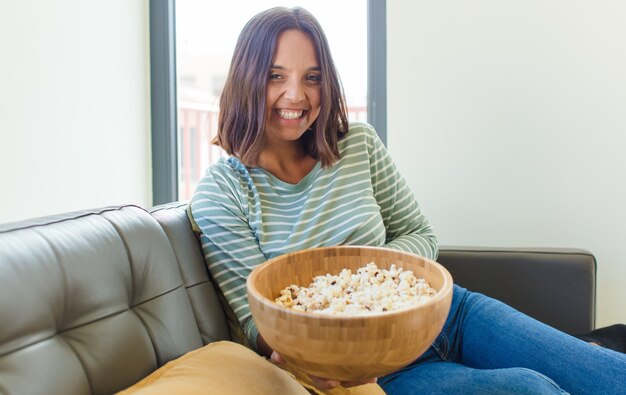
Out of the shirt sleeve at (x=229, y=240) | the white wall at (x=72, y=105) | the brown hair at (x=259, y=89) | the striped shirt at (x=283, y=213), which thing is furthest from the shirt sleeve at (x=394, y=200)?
the white wall at (x=72, y=105)

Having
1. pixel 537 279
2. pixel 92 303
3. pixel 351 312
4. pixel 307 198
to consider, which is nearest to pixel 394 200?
pixel 307 198

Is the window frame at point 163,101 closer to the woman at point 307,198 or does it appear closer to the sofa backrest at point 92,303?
the woman at point 307,198

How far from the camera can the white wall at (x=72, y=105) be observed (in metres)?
1.26

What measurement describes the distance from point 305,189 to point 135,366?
0.53 meters

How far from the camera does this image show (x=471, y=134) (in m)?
1.62

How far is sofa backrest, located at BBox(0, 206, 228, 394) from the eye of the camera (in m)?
0.64

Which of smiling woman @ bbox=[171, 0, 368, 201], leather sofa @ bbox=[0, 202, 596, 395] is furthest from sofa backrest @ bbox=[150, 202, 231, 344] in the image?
smiling woman @ bbox=[171, 0, 368, 201]

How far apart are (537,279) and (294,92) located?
A: 0.86 metres

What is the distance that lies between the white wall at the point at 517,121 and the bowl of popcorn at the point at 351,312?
96 centimetres

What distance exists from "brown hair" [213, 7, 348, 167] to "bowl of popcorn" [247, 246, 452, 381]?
416mm

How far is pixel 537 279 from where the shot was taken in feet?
4.44

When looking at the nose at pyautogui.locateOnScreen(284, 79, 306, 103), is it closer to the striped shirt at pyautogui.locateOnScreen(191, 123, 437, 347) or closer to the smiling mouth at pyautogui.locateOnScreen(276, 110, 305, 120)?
the smiling mouth at pyautogui.locateOnScreen(276, 110, 305, 120)

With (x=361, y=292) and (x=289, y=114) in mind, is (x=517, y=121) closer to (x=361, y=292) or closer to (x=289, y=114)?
(x=289, y=114)

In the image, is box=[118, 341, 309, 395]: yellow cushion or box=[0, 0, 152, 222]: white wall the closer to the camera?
box=[118, 341, 309, 395]: yellow cushion
